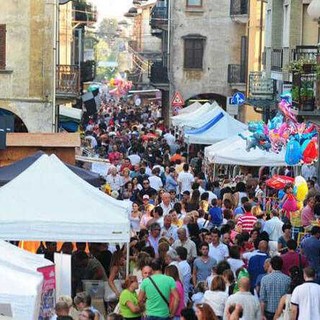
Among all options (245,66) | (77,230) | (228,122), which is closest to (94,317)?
(77,230)

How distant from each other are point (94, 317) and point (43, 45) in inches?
1044

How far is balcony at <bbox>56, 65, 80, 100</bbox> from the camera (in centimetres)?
4141

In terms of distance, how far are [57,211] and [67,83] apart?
23615 mm

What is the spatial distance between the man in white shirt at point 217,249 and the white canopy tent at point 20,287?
6.10m

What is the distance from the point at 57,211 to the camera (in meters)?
18.4

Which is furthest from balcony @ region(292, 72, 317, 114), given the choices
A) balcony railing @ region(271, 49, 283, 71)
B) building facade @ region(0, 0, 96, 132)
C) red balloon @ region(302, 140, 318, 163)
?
balcony railing @ region(271, 49, 283, 71)

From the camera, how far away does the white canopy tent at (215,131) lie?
Answer: 126ft

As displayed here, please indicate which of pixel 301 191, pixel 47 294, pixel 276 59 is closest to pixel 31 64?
pixel 276 59

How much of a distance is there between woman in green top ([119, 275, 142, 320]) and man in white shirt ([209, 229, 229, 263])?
315 centimetres

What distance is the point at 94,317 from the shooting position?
47.5 ft

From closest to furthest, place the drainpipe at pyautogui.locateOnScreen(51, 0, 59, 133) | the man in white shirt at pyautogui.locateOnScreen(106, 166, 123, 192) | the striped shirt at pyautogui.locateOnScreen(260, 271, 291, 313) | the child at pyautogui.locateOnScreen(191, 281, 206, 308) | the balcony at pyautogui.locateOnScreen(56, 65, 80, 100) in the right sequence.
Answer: the striped shirt at pyautogui.locateOnScreen(260, 271, 291, 313) < the child at pyautogui.locateOnScreen(191, 281, 206, 308) < the man in white shirt at pyautogui.locateOnScreen(106, 166, 123, 192) < the drainpipe at pyautogui.locateOnScreen(51, 0, 59, 133) < the balcony at pyautogui.locateOnScreen(56, 65, 80, 100)

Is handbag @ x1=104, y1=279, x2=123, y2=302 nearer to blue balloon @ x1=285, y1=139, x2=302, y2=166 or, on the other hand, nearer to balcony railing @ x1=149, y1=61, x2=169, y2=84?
blue balloon @ x1=285, y1=139, x2=302, y2=166

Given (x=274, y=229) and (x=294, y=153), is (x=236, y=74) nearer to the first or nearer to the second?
(x=294, y=153)

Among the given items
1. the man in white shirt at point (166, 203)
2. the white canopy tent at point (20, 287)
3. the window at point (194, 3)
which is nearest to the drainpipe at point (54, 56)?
the man in white shirt at point (166, 203)
